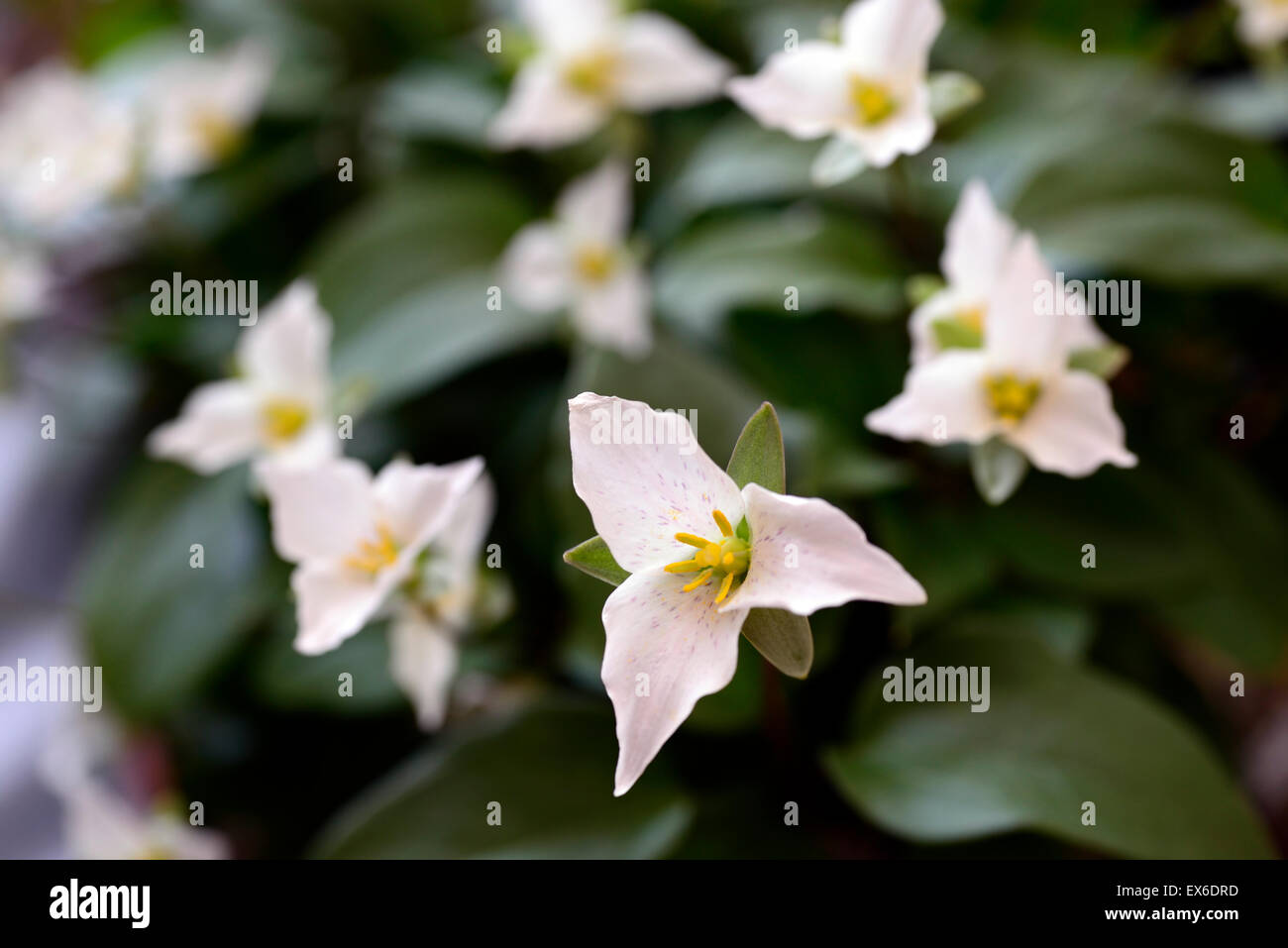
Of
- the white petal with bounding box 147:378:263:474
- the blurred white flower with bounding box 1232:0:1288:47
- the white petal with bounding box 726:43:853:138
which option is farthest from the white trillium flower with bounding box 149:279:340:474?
the blurred white flower with bounding box 1232:0:1288:47

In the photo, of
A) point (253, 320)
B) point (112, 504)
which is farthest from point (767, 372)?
point (112, 504)

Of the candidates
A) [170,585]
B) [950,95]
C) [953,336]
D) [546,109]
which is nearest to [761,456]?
[953,336]

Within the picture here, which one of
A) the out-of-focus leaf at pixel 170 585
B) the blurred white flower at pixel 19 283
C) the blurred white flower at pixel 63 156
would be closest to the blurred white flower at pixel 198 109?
the blurred white flower at pixel 63 156

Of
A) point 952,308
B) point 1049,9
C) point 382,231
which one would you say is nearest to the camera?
point 952,308

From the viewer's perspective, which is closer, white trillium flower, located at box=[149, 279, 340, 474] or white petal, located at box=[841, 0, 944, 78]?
white petal, located at box=[841, 0, 944, 78]

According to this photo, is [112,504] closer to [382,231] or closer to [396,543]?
[382,231]

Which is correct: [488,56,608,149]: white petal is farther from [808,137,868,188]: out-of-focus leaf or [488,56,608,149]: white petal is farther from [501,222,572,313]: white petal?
[808,137,868,188]: out-of-focus leaf
